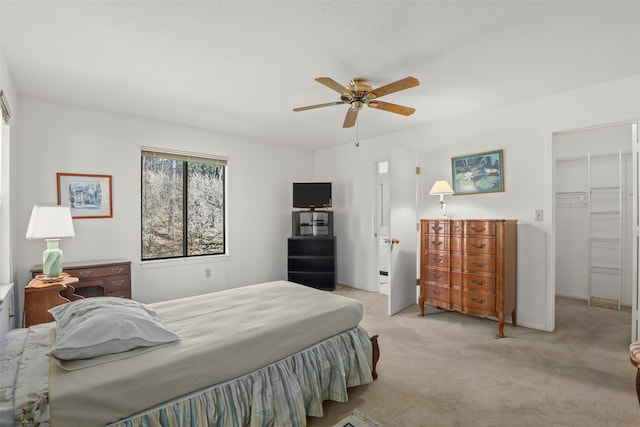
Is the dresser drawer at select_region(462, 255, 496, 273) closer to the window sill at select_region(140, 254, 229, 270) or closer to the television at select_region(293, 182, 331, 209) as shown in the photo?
the television at select_region(293, 182, 331, 209)

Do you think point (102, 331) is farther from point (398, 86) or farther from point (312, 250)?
point (312, 250)

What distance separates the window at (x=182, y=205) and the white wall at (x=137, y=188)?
0.18 metres

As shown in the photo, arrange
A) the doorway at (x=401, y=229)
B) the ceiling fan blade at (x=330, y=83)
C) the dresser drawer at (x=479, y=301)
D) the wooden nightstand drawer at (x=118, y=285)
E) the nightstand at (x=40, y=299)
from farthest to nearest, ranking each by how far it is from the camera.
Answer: the doorway at (x=401, y=229)
the wooden nightstand drawer at (x=118, y=285)
the dresser drawer at (x=479, y=301)
the nightstand at (x=40, y=299)
the ceiling fan blade at (x=330, y=83)

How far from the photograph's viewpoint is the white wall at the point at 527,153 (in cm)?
314

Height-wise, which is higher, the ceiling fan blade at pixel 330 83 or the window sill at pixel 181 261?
the ceiling fan blade at pixel 330 83

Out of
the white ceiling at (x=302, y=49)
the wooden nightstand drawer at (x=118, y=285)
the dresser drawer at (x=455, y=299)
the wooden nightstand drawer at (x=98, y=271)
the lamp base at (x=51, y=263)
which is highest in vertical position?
the white ceiling at (x=302, y=49)

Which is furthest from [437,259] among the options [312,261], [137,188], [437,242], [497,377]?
[137,188]

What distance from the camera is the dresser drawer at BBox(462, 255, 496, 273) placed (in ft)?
11.1

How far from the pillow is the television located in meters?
3.85

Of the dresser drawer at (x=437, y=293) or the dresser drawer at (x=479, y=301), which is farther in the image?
the dresser drawer at (x=437, y=293)

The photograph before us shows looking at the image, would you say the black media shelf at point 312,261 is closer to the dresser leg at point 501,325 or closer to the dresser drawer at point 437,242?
the dresser drawer at point 437,242

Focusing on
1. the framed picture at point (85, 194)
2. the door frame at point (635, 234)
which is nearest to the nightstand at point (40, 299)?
the framed picture at point (85, 194)

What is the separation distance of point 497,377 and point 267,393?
1864 millimetres

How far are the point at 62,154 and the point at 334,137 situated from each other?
3.62 meters
